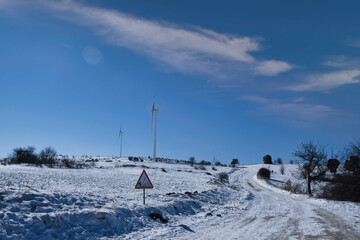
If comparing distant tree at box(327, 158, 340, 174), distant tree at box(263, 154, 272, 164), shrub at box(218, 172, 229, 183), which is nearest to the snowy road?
distant tree at box(327, 158, 340, 174)

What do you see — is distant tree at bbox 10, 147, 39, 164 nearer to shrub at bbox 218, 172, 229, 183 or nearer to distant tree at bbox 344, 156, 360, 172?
shrub at bbox 218, 172, 229, 183

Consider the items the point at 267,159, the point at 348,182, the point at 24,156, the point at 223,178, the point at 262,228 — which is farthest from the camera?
the point at 267,159

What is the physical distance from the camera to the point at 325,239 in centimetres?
1009

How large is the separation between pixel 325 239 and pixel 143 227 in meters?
7.55

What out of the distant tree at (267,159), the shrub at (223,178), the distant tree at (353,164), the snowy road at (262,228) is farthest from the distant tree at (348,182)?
the distant tree at (267,159)

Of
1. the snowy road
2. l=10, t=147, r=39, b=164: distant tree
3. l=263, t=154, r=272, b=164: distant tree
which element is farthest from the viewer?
l=263, t=154, r=272, b=164: distant tree

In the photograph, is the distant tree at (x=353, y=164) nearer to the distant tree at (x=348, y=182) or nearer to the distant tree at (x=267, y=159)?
the distant tree at (x=348, y=182)

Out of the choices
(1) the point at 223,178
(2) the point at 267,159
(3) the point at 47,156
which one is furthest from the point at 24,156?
(2) the point at 267,159

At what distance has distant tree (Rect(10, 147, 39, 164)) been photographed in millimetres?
52250

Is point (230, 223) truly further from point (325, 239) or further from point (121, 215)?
point (121, 215)

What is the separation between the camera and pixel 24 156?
5247 cm

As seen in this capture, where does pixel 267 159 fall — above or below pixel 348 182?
above

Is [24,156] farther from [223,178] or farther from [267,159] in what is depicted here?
[267,159]

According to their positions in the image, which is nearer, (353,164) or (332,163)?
(353,164)
